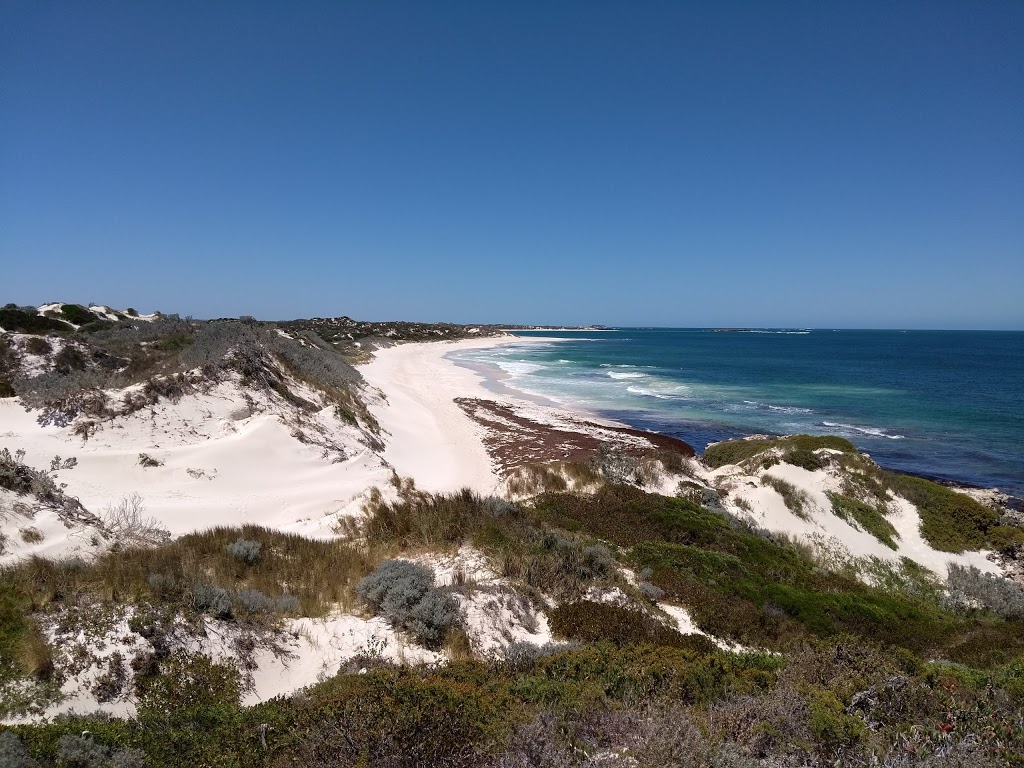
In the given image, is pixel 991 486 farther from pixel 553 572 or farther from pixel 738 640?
pixel 553 572

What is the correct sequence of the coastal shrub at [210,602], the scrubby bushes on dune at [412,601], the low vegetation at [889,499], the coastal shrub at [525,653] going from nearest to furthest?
1. the coastal shrub at [525,653]
2. the coastal shrub at [210,602]
3. the scrubby bushes on dune at [412,601]
4. the low vegetation at [889,499]

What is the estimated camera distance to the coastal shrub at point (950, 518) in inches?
552

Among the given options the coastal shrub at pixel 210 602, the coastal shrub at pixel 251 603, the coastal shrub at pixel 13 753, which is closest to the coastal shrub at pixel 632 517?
the coastal shrub at pixel 251 603

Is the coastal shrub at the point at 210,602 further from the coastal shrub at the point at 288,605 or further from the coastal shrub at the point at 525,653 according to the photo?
the coastal shrub at the point at 525,653

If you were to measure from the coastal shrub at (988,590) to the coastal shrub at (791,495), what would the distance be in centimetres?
334

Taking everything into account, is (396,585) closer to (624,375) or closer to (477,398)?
(477,398)

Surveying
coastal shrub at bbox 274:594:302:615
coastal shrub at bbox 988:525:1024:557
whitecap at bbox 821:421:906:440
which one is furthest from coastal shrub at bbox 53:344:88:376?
whitecap at bbox 821:421:906:440

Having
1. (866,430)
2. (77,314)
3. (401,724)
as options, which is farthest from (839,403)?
(77,314)

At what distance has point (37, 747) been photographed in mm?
3227

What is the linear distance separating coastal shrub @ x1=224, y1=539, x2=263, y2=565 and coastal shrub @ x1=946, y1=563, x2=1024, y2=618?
Answer: 1364 centimetres

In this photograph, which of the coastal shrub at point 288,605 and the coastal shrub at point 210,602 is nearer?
the coastal shrub at point 210,602

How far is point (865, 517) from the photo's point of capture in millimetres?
14547

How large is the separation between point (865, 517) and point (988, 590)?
3682mm

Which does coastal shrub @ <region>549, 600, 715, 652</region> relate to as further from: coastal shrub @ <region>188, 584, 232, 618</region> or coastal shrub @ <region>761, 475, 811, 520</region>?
coastal shrub @ <region>761, 475, 811, 520</region>
